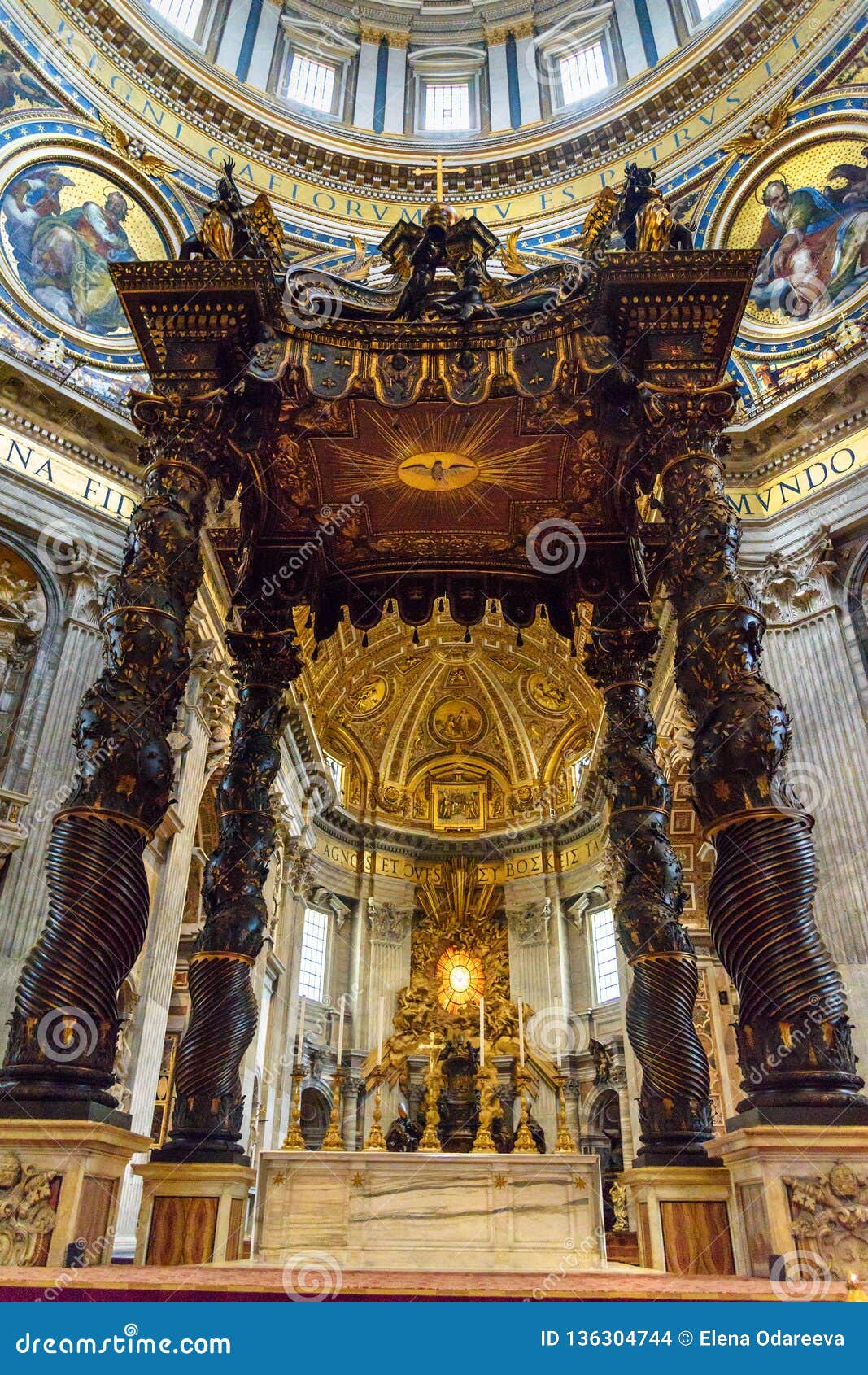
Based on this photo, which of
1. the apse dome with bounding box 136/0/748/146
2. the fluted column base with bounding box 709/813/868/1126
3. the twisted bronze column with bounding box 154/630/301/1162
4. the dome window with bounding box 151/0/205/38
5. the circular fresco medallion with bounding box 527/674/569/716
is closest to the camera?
the fluted column base with bounding box 709/813/868/1126

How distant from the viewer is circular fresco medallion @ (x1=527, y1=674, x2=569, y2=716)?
23141mm

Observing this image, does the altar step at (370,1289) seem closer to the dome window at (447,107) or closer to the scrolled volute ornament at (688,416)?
the scrolled volute ornament at (688,416)

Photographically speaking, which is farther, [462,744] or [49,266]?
[462,744]

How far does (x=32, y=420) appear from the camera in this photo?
10.4 metres

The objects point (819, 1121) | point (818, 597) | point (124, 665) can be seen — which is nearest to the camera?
point (819, 1121)

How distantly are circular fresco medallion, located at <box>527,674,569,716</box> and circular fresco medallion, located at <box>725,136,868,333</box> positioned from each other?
1174 cm

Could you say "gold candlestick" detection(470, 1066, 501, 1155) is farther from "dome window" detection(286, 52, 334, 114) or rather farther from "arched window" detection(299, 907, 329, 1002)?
"dome window" detection(286, 52, 334, 114)

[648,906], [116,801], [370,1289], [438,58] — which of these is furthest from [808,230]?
[370,1289]

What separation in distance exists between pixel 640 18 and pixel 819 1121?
2030 cm

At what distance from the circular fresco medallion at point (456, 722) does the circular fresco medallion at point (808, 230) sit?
13.9 meters

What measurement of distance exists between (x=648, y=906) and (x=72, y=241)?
12.2m

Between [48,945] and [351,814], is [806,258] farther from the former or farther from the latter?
[351,814]

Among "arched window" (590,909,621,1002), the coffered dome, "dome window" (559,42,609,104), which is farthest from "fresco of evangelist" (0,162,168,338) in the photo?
"arched window" (590,909,621,1002)

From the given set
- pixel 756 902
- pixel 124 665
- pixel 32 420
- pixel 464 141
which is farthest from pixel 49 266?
pixel 756 902
